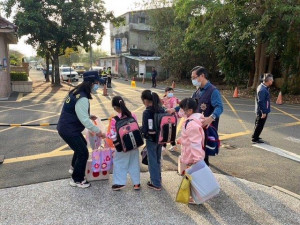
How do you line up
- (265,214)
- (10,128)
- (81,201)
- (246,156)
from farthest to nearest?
(10,128) < (246,156) < (81,201) < (265,214)

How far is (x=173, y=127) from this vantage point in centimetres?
381

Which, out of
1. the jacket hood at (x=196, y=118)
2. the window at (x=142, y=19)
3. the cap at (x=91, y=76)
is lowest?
the jacket hood at (x=196, y=118)

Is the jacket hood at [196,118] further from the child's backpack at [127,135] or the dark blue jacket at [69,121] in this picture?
the dark blue jacket at [69,121]

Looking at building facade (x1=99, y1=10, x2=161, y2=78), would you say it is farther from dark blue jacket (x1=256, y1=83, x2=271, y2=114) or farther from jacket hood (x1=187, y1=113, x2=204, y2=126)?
jacket hood (x1=187, y1=113, x2=204, y2=126)

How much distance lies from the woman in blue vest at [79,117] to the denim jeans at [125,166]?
0.42 meters

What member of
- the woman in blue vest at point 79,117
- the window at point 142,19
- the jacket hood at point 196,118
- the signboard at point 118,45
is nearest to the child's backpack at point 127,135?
the woman in blue vest at point 79,117

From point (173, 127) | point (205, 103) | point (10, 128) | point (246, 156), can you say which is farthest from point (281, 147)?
point (10, 128)

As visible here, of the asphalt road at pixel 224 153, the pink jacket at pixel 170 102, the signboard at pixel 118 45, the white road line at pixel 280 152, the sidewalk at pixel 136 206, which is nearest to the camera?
the sidewalk at pixel 136 206

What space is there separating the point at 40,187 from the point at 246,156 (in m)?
3.99

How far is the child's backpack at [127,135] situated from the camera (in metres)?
3.69

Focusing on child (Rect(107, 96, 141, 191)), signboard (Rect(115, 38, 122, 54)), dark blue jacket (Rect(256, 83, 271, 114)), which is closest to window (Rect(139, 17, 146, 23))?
signboard (Rect(115, 38, 122, 54))

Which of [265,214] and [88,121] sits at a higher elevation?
[88,121]

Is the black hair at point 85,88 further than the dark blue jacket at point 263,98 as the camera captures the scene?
No

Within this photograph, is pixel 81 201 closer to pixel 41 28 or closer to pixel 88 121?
pixel 88 121
